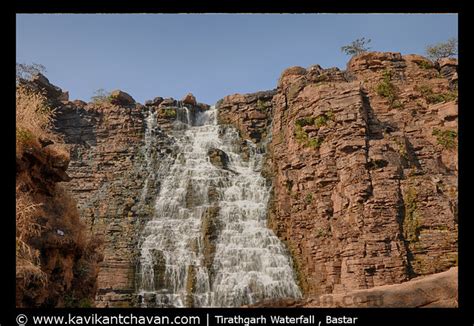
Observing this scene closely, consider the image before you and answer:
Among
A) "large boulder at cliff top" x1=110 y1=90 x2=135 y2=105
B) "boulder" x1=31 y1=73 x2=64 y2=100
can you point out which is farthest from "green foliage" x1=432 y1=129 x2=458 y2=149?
"boulder" x1=31 y1=73 x2=64 y2=100

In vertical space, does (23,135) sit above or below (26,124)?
below

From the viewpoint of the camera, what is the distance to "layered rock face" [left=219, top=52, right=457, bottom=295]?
18562 mm

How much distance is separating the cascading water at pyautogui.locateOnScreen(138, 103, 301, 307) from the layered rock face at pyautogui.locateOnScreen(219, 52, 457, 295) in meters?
1.16

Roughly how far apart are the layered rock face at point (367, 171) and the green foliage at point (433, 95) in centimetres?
6

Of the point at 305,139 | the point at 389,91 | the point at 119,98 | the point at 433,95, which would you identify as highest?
the point at 119,98

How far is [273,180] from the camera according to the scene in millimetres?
25906

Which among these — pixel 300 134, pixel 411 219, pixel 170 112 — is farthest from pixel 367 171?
pixel 170 112

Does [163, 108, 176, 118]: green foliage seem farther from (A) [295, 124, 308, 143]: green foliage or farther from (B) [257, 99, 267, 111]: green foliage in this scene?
(A) [295, 124, 308, 143]: green foliage

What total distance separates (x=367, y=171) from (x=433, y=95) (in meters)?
7.74

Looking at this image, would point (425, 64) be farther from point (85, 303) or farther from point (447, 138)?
point (85, 303)

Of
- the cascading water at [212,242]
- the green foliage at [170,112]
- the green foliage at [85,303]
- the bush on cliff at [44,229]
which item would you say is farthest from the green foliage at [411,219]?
the green foliage at [170,112]

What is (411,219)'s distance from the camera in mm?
19016
